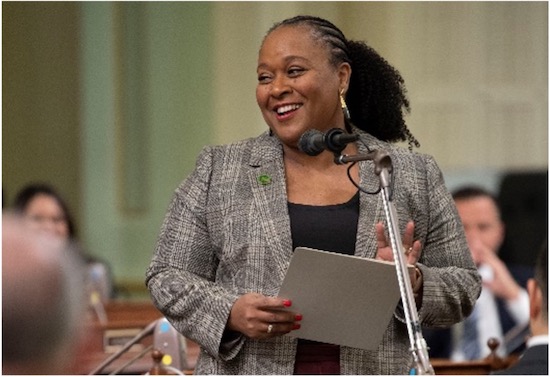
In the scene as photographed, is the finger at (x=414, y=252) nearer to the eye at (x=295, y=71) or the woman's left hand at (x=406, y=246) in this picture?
the woman's left hand at (x=406, y=246)

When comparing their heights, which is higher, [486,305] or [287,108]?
[287,108]

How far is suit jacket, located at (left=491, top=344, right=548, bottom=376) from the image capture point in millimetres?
2863

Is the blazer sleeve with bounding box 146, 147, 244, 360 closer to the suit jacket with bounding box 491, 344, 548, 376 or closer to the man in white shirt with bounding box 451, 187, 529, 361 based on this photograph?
the suit jacket with bounding box 491, 344, 548, 376

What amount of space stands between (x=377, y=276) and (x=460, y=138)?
5.71 m

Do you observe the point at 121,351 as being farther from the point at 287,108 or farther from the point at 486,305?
the point at 486,305

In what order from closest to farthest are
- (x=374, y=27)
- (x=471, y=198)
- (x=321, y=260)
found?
(x=321, y=260)
(x=471, y=198)
(x=374, y=27)

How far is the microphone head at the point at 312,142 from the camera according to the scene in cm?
268

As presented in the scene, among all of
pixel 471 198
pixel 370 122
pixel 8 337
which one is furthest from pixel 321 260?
pixel 471 198

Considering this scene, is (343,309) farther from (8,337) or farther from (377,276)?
(8,337)

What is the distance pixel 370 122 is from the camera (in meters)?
3.21

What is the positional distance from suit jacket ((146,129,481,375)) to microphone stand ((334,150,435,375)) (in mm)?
371

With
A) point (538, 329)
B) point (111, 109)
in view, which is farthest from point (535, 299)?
point (111, 109)

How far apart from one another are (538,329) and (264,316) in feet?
1.91

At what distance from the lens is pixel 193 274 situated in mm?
2904
